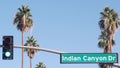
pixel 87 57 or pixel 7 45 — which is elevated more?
pixel 7 45

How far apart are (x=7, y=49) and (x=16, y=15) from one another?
48775 millimetres

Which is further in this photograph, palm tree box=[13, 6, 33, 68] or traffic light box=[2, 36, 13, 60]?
palm tree box=[13, 6, 33, 68]

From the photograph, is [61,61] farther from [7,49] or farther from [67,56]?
[7,49]

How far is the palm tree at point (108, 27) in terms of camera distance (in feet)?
246

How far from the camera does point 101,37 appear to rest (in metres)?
77.1

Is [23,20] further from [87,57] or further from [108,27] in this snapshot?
[87,57]

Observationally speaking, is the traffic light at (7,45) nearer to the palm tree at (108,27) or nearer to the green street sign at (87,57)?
the green street sign at (87,57)

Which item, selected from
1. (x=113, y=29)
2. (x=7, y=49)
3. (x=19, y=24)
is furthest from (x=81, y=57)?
(x=19, y=24)

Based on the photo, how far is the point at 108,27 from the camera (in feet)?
248

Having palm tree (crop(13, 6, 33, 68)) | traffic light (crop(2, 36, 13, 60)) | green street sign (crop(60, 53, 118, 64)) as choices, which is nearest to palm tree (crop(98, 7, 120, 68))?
palm tree (crop(13, 6, 33, 68))

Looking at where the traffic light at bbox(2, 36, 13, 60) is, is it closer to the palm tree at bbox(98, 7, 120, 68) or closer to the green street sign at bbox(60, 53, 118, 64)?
the green street sign at bbox(60, 53, 118, 64)

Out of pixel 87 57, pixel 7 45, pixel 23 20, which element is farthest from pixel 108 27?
pixel 7 45

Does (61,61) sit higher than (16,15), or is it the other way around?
(16,15)

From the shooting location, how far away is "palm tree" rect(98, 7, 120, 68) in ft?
246
